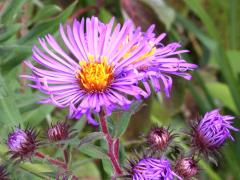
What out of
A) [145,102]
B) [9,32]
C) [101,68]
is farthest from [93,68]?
[145,102]

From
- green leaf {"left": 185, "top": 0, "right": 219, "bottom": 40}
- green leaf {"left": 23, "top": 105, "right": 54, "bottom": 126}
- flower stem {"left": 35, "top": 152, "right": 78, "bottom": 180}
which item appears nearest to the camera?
flower stem {"left": 35, "top": 152, "right": 78, "bottom": 180}

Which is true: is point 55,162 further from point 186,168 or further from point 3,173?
point 186,168

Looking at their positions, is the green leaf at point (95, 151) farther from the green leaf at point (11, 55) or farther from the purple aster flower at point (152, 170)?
the green leaf at point (11, 55)

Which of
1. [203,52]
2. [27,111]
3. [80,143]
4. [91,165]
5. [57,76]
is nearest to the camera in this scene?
[80,143]

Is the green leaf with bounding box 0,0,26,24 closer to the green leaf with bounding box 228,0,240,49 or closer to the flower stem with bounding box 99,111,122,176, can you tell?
the flower stem with bounding box 99,111,122,176

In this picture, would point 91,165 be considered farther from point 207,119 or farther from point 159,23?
point 207,119

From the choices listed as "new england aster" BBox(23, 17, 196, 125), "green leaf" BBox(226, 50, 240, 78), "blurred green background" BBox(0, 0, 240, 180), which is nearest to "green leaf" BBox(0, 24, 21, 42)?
"blurred green background" BBox(0, 0, 240, 180)

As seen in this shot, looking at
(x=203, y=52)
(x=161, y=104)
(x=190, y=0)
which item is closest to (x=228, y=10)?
(x=203, y=52)
